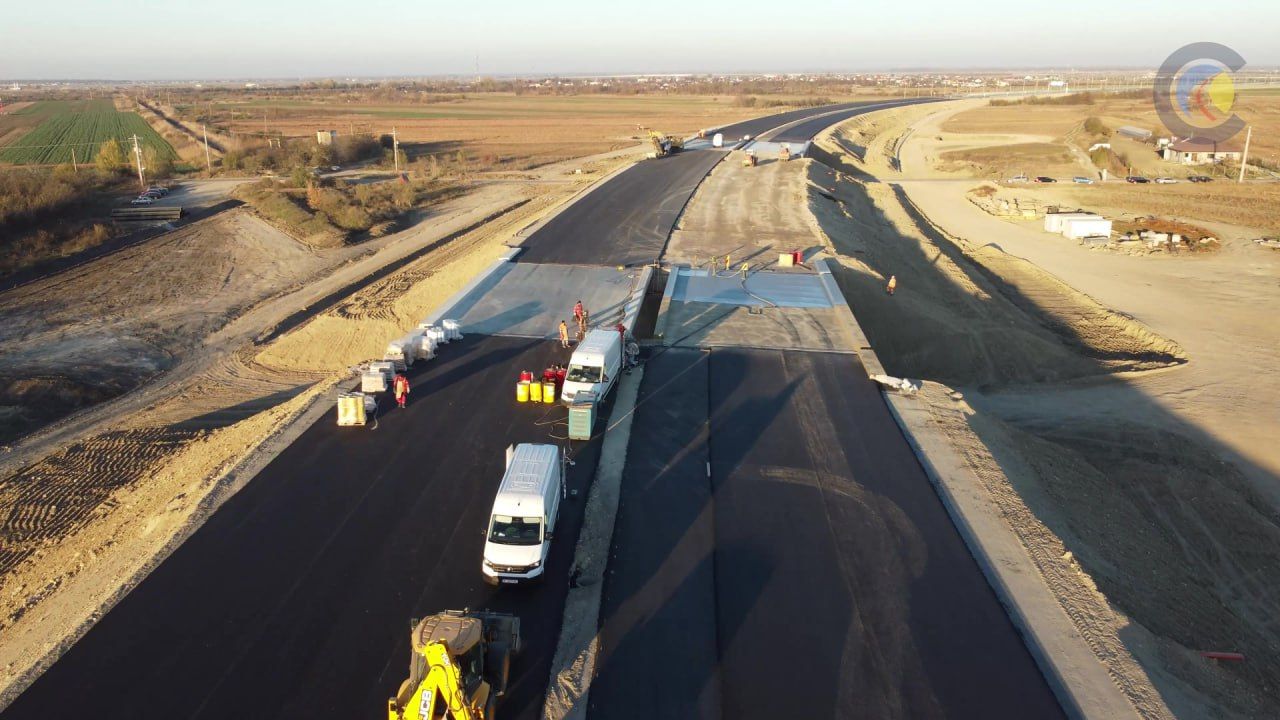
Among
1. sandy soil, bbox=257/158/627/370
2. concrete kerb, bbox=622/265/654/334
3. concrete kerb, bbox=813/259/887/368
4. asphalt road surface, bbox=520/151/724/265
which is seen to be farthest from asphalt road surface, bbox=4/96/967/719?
asphalt road surface, bbox=520/151/724/265

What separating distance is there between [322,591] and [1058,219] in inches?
2331

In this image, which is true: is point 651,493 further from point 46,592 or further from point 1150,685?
point 46,592

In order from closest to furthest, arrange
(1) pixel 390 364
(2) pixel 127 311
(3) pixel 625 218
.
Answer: (1) pixel 390 364, (2) pixel 127 311, (3) pixel 625 218

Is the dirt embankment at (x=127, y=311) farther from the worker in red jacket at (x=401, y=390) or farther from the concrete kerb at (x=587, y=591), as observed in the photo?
the concrete kerb at (x=587, y=591)

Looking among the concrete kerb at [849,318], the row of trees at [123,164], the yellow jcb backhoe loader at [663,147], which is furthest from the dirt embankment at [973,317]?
the row of trees at [123,164]

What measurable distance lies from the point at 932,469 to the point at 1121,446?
10.1 m

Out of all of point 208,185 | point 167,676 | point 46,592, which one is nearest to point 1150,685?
point 167,676

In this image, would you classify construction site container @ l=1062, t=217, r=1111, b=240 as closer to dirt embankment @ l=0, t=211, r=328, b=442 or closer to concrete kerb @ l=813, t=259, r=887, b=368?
concrete kerb @ l=813, t=259, r=887, b=368

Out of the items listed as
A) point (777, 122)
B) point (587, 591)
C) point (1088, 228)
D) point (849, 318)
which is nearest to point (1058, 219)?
point (1088, 228)

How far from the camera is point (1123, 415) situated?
93.6 ft

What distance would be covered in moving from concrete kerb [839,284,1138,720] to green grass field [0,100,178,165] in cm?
9516

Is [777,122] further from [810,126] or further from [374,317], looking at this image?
[374,317]

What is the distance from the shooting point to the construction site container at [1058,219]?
5862 cm

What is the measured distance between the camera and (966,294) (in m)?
41.6
